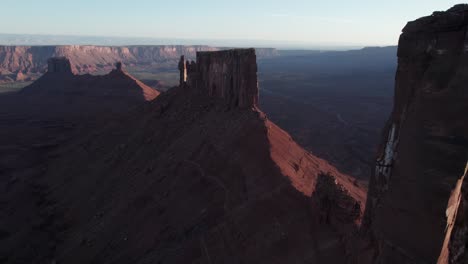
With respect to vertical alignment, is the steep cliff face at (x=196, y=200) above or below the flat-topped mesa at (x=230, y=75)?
below

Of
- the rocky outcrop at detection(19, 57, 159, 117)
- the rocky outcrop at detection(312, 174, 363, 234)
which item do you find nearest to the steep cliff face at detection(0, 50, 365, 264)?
the rocky outcrop at detection(312, 174, 363, 234)

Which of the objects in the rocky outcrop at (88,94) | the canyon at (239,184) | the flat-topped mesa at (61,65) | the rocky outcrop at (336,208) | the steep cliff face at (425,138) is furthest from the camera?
the flat-topped mesa at (61,65)

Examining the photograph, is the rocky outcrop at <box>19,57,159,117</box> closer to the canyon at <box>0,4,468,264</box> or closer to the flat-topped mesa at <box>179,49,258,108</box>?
the canyon at <box>0,4,468,264</box>

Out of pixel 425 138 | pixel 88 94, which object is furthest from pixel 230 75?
pixel 88 94

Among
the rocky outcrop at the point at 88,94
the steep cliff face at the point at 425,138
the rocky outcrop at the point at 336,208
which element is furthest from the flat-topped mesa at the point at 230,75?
the rocky outcrop at the point at 88,94

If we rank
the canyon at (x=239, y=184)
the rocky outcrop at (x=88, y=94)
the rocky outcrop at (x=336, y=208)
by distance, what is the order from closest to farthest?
the canyon at (x=239, y=184), the rocky outcrop at (x=336, y=208), the rocky outcrop at (x=88, y=94)

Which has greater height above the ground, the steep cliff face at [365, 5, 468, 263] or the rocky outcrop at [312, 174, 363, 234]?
the steep cliff face at [365, 5, 468, 263]

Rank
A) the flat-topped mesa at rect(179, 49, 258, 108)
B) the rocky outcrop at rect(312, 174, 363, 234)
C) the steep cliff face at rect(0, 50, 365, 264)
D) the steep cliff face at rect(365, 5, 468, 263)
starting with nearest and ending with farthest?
1. the steep cliff face at rect(365, 5, 468, 263)
2. the rocky outcrop at rect(312, 174, 363, 234)
3. the steep cliff face at rect(0, 50, 365, 264)
4. the flat-topped mesa at rect(179, 49, 258, 108)

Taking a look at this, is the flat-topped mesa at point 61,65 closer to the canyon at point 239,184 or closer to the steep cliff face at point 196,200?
the canyon at point 239,184
